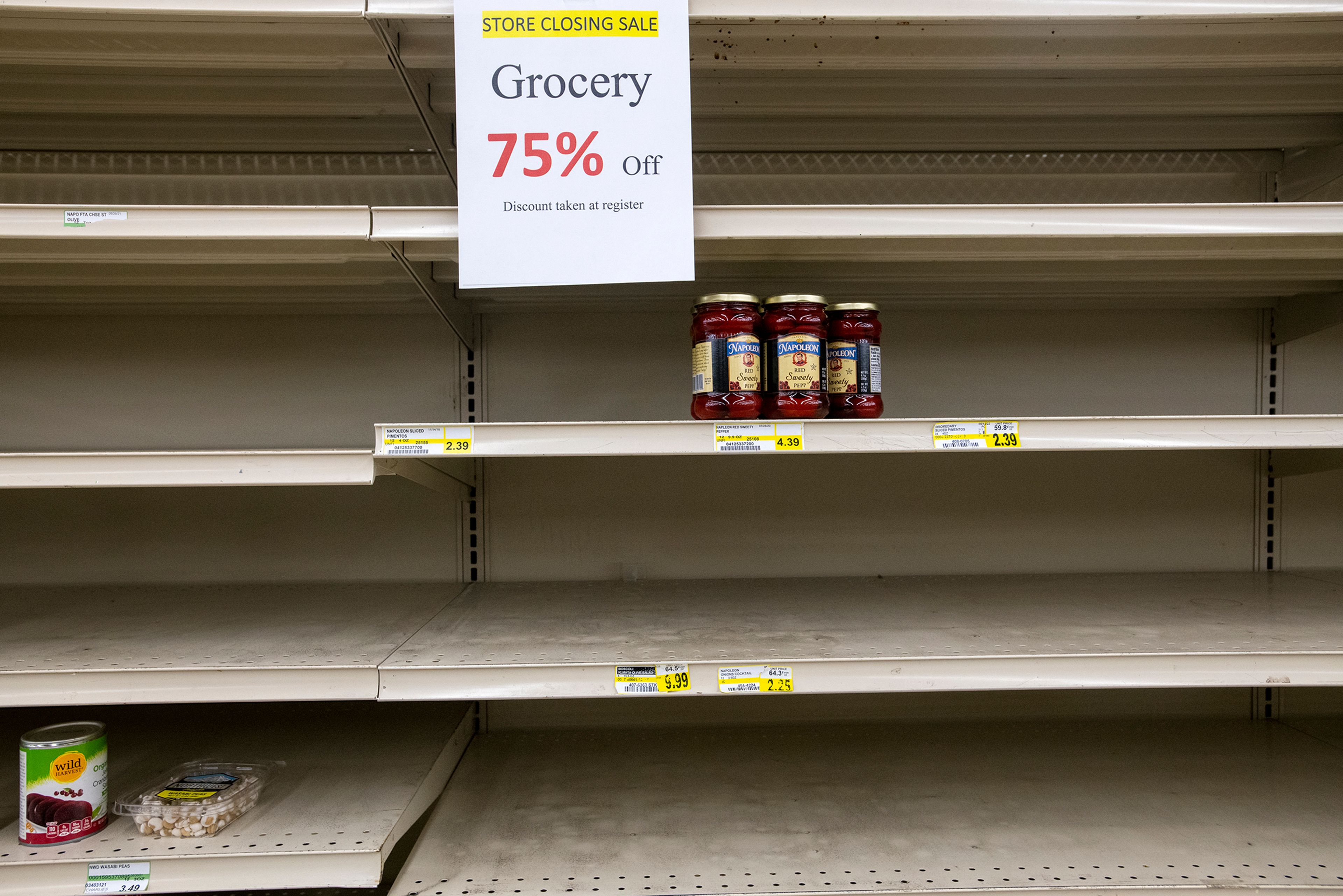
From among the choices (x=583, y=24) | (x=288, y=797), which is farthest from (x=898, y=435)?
(x=288, y=797)

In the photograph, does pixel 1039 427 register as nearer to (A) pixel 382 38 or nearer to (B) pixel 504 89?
(B) pixel 504 89

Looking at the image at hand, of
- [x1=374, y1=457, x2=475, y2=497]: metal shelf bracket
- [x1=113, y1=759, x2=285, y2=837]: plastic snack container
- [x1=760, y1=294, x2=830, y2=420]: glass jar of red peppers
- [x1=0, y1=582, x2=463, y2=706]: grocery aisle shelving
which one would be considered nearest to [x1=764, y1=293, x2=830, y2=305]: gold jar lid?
[x1=760, y1=294, x2=830, y2=420]: glass jar of red peppers

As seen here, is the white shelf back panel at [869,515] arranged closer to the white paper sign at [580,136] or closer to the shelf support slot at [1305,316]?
the shelf support slot at [1305,316]

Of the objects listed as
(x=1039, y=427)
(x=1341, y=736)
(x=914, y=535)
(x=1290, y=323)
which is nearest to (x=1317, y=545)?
(x=1341, y=736)

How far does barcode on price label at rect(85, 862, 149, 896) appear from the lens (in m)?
1.04

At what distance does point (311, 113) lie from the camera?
1.50m

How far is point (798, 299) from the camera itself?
1.17m

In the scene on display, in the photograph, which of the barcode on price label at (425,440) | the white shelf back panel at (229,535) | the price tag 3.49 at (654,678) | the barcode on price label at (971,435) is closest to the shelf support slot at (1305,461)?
the barcode on price label at (971,435)

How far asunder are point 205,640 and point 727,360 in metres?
0.99

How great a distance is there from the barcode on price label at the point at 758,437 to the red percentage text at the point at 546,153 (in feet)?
1.43

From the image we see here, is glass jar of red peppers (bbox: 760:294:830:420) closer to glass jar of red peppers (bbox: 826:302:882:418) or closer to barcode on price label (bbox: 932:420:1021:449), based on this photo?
glass jar of red peppers (bbox: 826:302:882:418)

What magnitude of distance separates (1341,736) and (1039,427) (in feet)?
4.11

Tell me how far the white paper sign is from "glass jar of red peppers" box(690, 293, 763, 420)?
0.12 meters

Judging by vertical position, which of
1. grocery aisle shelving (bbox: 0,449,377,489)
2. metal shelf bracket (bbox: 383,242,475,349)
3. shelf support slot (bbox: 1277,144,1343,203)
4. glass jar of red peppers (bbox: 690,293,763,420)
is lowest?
grocery aisle shelving (bbox: 0,449,377,489)
